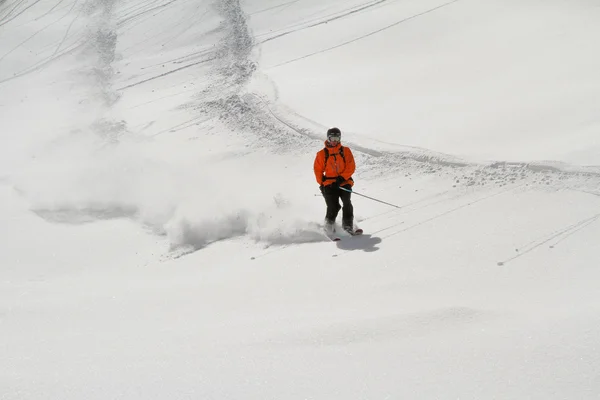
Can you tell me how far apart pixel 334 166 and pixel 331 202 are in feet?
1.51

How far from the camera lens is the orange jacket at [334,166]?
7.30 meters

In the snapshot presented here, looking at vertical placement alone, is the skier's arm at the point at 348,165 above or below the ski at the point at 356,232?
above

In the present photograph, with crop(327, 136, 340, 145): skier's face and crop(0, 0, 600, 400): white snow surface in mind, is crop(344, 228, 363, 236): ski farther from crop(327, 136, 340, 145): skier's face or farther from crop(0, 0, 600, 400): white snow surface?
crop(327, 136, 340, 145): skier's face

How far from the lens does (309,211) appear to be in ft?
27.1

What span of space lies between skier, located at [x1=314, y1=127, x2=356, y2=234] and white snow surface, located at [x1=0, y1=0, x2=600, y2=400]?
32 centimetres

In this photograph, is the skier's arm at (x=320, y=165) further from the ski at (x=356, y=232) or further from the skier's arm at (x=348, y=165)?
the ski at (x=356, y=232)

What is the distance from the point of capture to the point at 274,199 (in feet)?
27.6

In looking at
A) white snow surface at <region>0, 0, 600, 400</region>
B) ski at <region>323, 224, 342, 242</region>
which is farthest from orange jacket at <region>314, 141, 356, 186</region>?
white snow surface at <region>0, 0, 600, 400</region>

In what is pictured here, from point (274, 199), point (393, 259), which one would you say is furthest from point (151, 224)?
point (393, 259)

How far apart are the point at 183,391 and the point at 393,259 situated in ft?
9.80

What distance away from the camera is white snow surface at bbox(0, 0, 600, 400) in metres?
4.08

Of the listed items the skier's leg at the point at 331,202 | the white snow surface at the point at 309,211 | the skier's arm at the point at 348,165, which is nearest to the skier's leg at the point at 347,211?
the skier's leg at the point at 331,202

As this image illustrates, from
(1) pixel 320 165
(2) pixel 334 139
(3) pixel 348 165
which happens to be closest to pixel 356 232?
(3) pixel 348 165

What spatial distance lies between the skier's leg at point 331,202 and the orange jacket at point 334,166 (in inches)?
3.2
